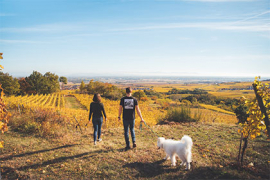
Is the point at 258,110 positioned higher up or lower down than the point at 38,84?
higher up

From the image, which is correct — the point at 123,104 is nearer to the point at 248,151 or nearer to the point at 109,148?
the point at 109,148

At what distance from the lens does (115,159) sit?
499 centimetres

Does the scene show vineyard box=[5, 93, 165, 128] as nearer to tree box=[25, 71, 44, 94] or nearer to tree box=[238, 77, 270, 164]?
tree box=[238, 77, 270, 164]

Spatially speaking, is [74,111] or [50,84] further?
[50,84]

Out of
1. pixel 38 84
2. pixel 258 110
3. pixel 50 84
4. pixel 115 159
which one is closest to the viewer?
pixel 258 110

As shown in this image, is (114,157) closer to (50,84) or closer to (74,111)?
(74,111)

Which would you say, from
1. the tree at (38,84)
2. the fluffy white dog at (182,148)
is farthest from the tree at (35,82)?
the fluffy white dog at (182,148)

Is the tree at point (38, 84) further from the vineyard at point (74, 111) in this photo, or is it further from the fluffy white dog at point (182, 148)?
the fluffy white dog at point (182, 148)

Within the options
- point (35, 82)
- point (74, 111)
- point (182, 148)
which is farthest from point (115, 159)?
point (35, 82)

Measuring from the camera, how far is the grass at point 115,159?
419 cm

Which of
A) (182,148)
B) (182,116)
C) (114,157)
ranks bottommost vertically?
(114,157)

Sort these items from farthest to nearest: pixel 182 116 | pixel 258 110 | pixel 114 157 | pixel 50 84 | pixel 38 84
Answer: pixel 50 84 < pixel 38 84 < pixel 182 116 < pixel 114 157 < pixel 258 110

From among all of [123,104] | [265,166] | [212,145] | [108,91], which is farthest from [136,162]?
[108,91]

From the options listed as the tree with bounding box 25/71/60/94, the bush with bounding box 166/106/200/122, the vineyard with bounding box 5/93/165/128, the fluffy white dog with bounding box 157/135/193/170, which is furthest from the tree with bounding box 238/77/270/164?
the tree with bounding box 25/71/60/94
